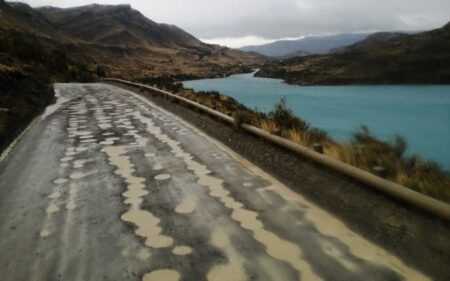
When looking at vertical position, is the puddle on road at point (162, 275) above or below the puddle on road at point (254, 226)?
above

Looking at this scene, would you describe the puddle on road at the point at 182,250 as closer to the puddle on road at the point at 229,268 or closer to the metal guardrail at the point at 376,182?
the puddle on road at the point at 229,268

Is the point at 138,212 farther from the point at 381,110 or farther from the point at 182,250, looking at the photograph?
the point at 381,110

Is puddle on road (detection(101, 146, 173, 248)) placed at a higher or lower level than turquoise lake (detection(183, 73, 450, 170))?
higher

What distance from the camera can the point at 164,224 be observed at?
4.99 meters

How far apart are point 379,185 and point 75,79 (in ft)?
131

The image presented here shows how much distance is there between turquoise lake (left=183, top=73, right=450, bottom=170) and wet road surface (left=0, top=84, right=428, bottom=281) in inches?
370

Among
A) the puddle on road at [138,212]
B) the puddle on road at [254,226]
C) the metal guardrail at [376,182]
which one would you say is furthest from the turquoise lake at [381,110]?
the puddle on road at [138,212]

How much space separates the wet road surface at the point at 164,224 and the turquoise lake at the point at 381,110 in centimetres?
940

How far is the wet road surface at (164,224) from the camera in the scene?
3.96 m

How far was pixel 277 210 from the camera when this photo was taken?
5.45 metres

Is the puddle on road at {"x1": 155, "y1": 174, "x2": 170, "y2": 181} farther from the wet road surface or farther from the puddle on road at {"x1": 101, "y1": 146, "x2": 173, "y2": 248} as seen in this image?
the puddle on road at {"x1": 101, "y1": 146, "x2": 173, "y2": 248}

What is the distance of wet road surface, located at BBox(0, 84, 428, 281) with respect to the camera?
3959mm

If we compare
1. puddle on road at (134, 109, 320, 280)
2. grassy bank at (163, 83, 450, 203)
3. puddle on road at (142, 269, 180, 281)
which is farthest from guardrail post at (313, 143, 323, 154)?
puddle on road at (142, 269, 180, 281)

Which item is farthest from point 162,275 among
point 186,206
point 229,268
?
point 186,206
